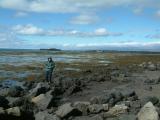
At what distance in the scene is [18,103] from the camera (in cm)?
1950

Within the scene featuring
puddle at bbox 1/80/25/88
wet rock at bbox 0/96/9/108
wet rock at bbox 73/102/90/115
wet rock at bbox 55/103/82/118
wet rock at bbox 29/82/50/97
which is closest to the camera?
wet rock at bbox 55/103/82/118

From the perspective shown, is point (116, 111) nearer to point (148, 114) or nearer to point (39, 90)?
point (148, 114)

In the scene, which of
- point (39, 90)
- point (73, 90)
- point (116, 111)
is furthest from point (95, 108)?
point (73, 90)

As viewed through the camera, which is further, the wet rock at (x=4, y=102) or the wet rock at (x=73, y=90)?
the wet rock at (x=73, y=90)

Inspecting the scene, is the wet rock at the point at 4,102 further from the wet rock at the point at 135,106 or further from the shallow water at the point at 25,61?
the shallow water at the point at 25,61

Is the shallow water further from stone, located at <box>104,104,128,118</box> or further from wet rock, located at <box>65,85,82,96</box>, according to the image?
stone, located at <box>104,104,128,118</box>

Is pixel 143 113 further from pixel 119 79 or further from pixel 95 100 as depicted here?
pixel 119 79

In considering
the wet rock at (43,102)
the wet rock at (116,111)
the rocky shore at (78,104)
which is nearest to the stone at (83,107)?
the rocky shore at (78,104)

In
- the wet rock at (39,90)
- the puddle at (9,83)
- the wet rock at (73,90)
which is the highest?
the wet rock at (39,90)

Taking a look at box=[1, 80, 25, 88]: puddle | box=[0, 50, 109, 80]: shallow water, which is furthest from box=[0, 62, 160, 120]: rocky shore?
box=[0, 50, 109, 80]: shallow water

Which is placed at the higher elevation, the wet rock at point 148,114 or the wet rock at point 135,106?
the wet rock at point 148,114

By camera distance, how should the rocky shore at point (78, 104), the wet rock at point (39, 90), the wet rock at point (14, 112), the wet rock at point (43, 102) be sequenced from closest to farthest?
the rocky shore at point (78, 104) → the wet rock at point (14, 112) → the wet rock at point (43, 102) → the wet rock at point (39, 90)

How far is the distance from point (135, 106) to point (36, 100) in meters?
5.51

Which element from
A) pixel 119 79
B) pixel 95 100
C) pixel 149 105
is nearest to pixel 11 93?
pixel 95 100
